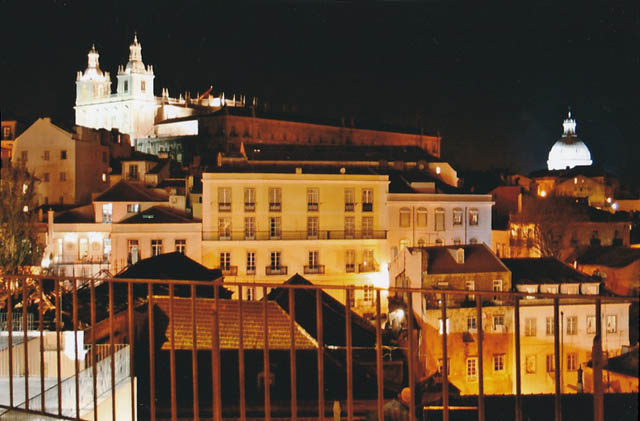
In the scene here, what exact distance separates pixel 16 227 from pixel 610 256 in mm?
19382

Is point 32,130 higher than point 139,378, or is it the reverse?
point 32,130

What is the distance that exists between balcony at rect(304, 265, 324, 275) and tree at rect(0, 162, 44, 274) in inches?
295

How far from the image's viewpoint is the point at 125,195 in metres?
22.5

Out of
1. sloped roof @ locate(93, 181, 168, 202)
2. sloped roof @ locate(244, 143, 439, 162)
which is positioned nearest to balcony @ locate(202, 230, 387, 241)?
sloped roof @ locate(93, 181, 168, 202)

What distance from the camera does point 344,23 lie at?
258 inches

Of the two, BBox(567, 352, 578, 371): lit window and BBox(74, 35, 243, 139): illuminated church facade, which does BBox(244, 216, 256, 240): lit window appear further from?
BBox(74, 35, 243, 139): illuminated church facade

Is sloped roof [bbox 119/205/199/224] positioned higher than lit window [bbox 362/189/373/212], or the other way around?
lit window [bbox 362/189/373/212]

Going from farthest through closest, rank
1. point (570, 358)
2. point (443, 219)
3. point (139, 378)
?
1. point (443, 219)
2. point (570, 358)
3. point (139, 378)

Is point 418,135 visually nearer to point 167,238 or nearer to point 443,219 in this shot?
point 443,219

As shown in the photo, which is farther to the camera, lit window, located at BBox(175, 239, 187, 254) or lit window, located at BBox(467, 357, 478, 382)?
lit window, located at BBox(175, 239, 187, 254)

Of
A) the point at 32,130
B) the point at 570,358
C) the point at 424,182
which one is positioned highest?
the point at 32,130

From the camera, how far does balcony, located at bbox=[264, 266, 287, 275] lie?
21.7 meters

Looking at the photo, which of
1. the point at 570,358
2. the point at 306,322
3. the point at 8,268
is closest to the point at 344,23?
the point at 306,322

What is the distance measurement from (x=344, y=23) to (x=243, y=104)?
6808 centimetres
